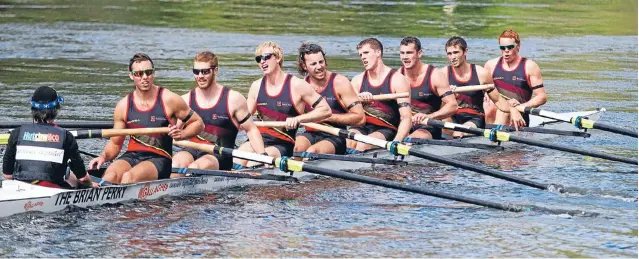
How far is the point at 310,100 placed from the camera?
14.8m

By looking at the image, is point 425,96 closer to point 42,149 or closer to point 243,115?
point 243,115

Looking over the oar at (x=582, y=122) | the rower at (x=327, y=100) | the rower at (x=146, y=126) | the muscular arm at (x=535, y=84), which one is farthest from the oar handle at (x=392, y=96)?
the rower at (x=146, y=126)

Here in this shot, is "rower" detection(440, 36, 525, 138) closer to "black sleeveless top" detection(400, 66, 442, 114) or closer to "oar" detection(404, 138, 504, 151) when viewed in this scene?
"black sleeveless top" detection(400, 66, 442, 114)

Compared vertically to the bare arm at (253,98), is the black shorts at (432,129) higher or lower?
lower

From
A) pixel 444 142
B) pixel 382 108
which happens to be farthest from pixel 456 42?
pixel 382 108

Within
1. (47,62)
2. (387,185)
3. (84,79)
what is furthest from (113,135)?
(47,62)

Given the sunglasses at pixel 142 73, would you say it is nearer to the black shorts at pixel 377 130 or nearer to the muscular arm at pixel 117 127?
the muscular arm at pixel 117 127

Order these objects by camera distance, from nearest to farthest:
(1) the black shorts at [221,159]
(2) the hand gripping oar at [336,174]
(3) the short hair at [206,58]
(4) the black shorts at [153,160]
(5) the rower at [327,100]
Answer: (2) the hand gripping oar at [336,174], (4) the black shorts at [153,160], (3) the short hair at [206,58], (1) the black shorts at [221,159], (5) the rower at [327,100]

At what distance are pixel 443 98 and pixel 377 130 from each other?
135 centimetres

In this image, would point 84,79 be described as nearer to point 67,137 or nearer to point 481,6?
point 67,137

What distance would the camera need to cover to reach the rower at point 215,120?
13773 mm

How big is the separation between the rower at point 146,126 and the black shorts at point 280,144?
1631mm

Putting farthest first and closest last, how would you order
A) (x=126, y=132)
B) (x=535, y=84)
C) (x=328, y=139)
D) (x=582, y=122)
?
(x=535, y=84) → (x=582, y=122) → (x=328, y=139) → (x=126, y=132)

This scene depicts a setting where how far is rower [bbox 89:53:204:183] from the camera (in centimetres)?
1289
